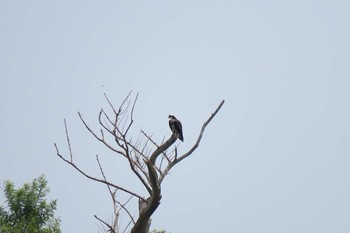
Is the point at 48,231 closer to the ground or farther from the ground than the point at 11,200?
closer to the ground

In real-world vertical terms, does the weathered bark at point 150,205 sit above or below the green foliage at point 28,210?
below

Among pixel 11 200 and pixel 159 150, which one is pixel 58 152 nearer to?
pixel 159 150

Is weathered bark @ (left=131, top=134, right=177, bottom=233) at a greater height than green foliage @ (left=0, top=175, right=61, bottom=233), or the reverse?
green foliage @ (left=0, top=175, right=61, bottom=233)

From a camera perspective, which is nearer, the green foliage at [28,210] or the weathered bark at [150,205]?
the weathered bark at [150,205]

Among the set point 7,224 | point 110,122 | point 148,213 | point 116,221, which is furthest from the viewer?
point 7,224

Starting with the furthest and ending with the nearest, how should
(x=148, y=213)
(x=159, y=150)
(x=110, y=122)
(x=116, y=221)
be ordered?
(x=116, y=221) < (x=110, y=122) < (x=159, y=150) < (x=148, y=213)

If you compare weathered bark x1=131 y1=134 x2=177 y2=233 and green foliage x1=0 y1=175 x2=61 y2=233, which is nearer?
weathered bark x1=131 y1=134 x2=177 y2=233

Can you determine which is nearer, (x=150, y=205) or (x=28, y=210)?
(x=150, y=205)

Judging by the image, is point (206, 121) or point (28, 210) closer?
point (206, 121)

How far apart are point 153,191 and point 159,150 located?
0.54 m

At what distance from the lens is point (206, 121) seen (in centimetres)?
452

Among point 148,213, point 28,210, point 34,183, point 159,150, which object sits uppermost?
point 34,183

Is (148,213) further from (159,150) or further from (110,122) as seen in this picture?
(110,122)

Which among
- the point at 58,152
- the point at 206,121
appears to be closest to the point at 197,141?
the point at 206,121
